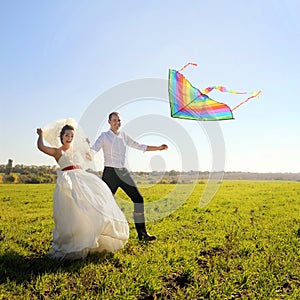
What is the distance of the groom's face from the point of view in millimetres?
7277

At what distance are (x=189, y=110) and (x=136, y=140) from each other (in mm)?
1471

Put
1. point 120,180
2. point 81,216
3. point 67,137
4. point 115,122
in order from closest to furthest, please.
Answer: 1. point 81,216
2. point 67,137
3. point 120,180
4. point 115,122

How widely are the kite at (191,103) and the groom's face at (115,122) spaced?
1.23m

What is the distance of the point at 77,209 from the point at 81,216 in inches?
5.5

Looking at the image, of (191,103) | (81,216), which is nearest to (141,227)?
(81,216)

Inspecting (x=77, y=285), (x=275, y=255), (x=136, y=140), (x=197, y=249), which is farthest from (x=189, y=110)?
(x=77, y=285)

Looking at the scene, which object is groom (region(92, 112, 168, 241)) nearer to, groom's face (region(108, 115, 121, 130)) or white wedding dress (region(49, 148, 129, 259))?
groom's face (region(108, 115, 121, 130))

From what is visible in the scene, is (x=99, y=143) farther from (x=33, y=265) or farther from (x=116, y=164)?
(x=33, y=265)

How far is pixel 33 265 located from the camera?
527cm

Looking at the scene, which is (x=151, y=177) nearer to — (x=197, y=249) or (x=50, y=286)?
(x=197, y=249)

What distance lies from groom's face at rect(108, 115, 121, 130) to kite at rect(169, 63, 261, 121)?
1231mm

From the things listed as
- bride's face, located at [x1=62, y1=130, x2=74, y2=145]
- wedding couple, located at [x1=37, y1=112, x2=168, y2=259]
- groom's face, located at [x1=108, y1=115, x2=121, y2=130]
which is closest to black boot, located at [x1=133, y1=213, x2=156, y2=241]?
wedding couple, located at [x1=37, y1=112, x2=168, y2=259]

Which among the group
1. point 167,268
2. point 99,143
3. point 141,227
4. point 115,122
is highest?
point 115,122

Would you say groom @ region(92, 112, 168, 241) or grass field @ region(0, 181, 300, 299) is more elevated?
groom @ region(92, 112, 168, 241)
